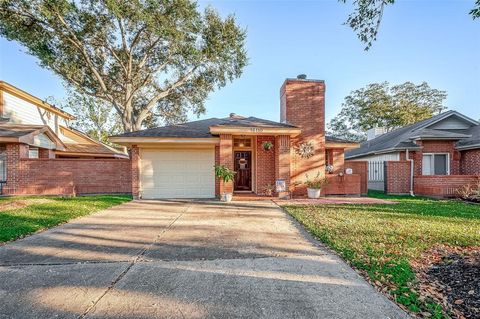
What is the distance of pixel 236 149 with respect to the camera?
1298 cm

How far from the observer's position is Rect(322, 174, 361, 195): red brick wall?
12359 millimetres

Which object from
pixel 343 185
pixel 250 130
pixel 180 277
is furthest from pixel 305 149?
pixel 180 277

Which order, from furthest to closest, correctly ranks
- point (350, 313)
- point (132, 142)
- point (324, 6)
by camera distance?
1. point (132, 142)
2. point (324, 6)
3. point (350, 313)

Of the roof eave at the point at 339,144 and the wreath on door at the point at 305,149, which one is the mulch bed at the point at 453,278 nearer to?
the wreath on door at the point at 305,149

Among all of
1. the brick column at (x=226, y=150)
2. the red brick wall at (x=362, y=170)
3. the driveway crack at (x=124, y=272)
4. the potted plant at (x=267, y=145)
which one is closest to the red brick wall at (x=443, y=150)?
the red brick wall at (x=362, y=170)

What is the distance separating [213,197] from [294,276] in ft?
29.0

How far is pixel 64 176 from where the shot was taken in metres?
12.9

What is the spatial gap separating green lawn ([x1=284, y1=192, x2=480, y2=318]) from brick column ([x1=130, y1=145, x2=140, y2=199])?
691cm

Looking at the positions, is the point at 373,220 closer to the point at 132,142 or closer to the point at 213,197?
the point at 213,197

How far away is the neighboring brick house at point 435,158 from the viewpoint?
12.5 metres

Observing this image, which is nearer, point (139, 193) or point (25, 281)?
point (25, 281)

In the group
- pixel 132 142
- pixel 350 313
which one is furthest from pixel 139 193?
pixel 350 313

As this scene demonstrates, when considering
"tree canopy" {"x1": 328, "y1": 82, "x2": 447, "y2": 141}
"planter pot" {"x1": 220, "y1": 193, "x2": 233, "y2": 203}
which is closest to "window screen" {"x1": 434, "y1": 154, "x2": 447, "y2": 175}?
"planter pot" {"x1": 220, "y1": 193, "x2": 233, "y2": 203}

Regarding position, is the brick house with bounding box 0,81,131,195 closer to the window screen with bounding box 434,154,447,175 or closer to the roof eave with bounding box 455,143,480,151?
the window screen with bounding box 434,154,447,175
